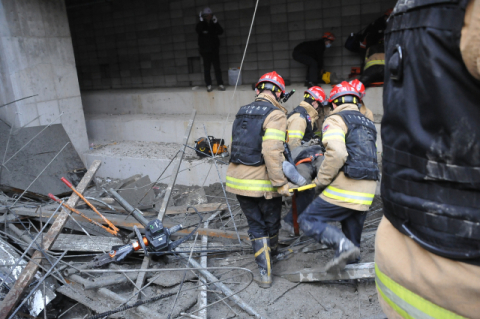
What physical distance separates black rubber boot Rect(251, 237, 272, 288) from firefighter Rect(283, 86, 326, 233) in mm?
841

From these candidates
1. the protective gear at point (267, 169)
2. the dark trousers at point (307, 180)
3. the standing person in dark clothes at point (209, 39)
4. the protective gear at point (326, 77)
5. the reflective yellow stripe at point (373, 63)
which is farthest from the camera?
the standing person in dark clothes at point (209, 39)

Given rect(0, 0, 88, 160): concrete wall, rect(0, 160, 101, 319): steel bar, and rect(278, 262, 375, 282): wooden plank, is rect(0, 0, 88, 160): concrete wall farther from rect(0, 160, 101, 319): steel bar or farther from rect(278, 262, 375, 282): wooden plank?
rect(278, 262, 375, 282): wooden plank

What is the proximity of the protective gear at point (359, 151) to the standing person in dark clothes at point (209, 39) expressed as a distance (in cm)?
529

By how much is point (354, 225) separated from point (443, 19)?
252 cm

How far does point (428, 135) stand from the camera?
94 cm

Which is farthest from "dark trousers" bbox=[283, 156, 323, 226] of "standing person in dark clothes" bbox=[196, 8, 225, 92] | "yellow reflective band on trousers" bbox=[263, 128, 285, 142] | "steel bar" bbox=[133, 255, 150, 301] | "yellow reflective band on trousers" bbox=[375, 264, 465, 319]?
"standing person in dark clothes" bbox=[196, 8, 225, 92]

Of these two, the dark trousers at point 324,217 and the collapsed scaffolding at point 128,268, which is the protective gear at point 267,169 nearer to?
the dark trousers at point 324,217

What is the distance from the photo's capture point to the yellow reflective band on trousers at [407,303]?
100cm

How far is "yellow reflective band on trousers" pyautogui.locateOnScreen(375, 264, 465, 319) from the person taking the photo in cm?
100

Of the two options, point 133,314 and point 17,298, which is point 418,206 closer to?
point 133,314

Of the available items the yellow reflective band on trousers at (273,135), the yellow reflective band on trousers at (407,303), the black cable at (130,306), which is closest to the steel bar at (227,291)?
the black cable at (130,306)

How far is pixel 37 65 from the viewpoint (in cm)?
649

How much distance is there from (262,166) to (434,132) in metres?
2.31

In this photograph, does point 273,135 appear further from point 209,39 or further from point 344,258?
point 209,39
